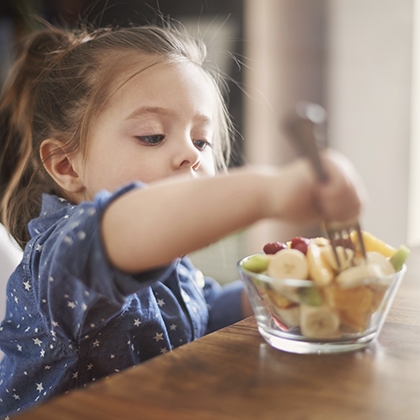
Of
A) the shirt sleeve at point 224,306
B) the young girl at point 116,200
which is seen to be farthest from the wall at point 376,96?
the shirt sleeve at point 224,306

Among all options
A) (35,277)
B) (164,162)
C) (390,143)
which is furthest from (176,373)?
(390,143)

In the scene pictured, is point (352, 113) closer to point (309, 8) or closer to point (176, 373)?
point (309, 8)

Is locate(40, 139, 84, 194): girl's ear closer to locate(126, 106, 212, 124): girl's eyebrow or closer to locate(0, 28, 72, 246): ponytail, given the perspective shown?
locate(0, 28, 72, 246): ponytail

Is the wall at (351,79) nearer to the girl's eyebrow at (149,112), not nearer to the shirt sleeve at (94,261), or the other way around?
the girl's eyebrow at (149,112)

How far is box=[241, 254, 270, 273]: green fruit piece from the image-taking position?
59cm

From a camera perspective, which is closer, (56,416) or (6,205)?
(56,416)

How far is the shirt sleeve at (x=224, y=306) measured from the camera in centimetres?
105

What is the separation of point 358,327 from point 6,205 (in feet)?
2.66

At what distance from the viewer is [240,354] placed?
0.55 m

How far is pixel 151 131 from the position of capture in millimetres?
862

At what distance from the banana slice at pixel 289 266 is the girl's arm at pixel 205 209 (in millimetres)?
53

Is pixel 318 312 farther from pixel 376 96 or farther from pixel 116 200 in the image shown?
pixel 376 96

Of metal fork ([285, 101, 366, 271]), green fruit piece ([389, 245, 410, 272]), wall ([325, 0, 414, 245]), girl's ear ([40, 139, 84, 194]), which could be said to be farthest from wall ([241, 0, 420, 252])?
metal fork ([285, 101, 366, 271])

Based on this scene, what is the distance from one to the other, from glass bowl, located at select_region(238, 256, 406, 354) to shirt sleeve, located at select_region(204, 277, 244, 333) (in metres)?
0.47
